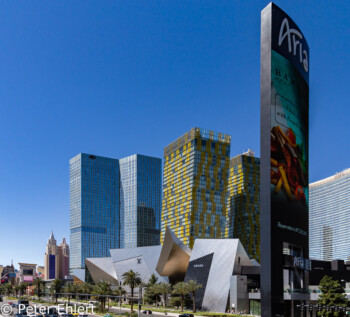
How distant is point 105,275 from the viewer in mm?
141625

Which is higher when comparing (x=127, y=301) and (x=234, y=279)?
(x=234, y=279)

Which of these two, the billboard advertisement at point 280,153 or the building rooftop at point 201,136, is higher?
the building rooftop at point 201,136

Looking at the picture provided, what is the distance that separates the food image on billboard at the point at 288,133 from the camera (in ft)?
203

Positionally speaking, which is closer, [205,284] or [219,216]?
[205,284]

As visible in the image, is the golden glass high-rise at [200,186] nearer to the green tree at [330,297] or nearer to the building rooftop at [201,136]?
the building rooftop at [201,136]

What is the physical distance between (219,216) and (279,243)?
122m

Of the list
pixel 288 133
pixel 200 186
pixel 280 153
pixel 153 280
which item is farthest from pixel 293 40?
pixel 200 186

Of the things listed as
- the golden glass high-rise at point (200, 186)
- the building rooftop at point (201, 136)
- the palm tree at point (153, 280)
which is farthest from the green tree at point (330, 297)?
the building rooftop at point (201, 136)

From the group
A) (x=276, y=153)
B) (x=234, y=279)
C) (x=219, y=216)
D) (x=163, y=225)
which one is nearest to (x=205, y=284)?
(x=234, y=279)

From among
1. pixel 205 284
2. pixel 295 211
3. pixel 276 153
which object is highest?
pixel 276 153

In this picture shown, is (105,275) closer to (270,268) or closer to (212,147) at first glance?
(212,147)

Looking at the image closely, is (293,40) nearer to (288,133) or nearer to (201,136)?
(288,133)

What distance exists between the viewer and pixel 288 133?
6538 centimetres

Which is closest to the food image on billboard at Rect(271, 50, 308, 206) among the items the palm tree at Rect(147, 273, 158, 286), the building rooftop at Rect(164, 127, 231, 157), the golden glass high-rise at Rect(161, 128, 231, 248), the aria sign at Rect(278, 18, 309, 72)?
the aria sign at Rect(278, 18, 309, 72)
